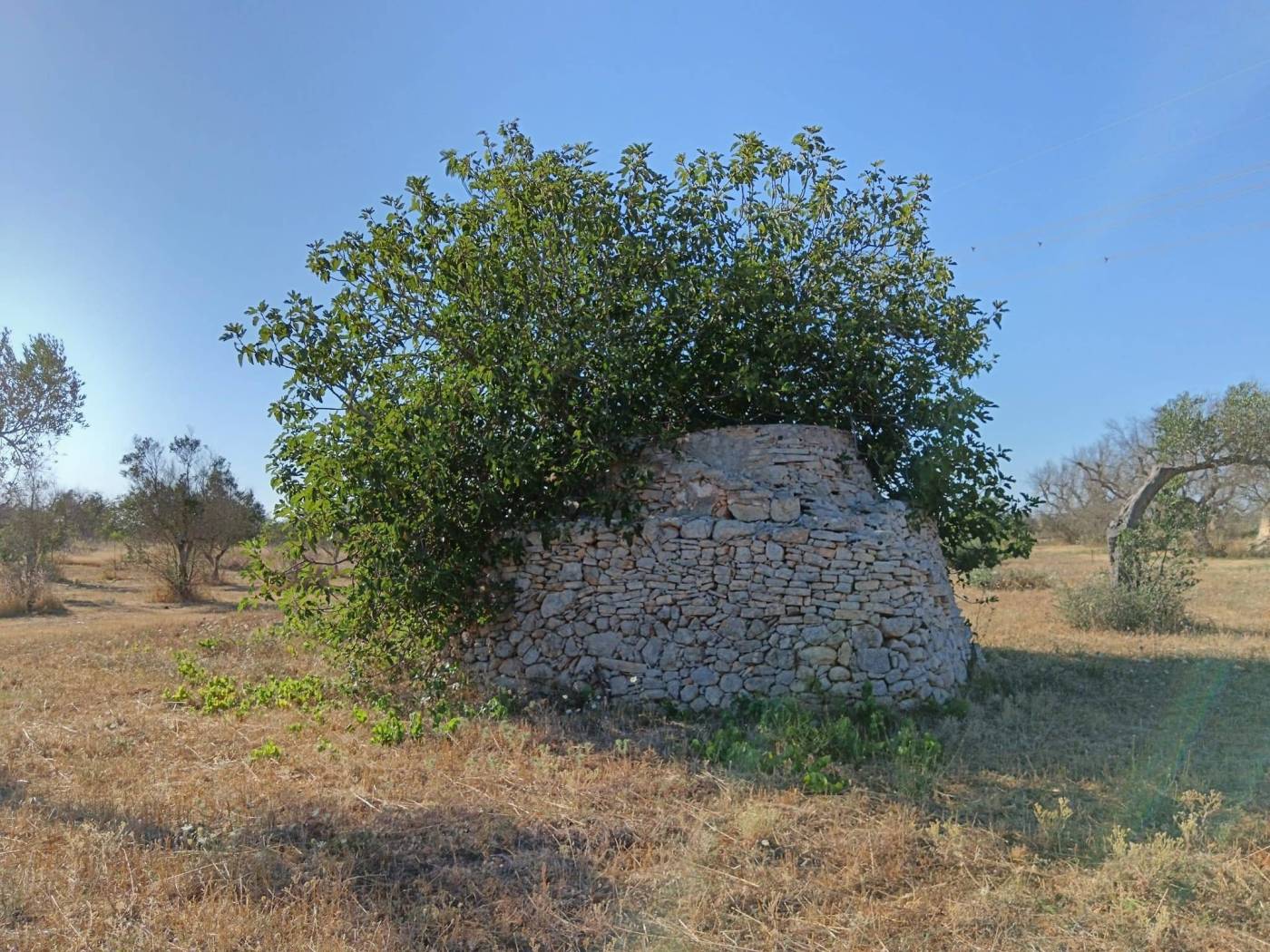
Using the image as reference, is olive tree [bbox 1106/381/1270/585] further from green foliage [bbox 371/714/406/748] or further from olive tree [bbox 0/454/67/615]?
olive tree [bbox 0/454/67/615]

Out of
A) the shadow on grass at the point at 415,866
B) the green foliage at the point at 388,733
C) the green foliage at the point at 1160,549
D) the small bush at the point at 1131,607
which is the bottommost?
the shadow on grass at the point at 415,866

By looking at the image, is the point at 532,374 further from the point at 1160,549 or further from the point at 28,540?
the point at 28,540

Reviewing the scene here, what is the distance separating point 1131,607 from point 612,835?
11.8 metres

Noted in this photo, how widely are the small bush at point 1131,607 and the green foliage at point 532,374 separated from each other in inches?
246

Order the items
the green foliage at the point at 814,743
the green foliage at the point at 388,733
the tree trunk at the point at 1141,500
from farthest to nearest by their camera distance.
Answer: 1. the tree trunk at the point at 1141,500
2. the green foliage at the point at 388,733
3. the green foliage at the point at 814,743

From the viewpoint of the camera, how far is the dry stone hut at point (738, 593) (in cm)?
757

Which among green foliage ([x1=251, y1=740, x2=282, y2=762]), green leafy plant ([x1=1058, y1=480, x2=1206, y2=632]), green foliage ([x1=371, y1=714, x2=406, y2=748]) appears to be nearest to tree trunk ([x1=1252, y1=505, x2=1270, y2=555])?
green leafy plant ([x1=1058, y1=480, x2=1206, y2=632])

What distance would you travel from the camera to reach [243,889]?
13.2 ft

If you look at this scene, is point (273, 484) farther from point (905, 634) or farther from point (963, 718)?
point (963, 718)

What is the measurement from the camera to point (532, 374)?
323 inches

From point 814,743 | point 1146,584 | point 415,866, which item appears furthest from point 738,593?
point 1146,584

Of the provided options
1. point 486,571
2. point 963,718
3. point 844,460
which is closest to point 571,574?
point 486,571

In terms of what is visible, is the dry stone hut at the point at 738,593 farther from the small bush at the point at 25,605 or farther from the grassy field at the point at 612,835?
the small bush at the point at 25,605

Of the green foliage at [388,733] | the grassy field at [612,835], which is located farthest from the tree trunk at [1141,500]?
the green foliage at [388,733]
